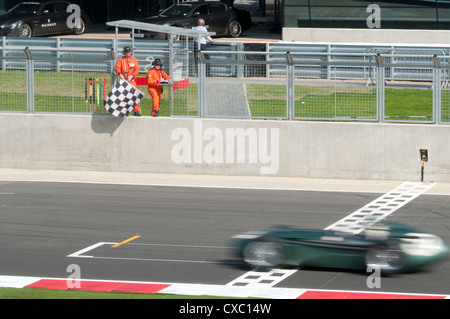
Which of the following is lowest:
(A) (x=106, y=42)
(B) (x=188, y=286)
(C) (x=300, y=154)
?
(B) (x=188, y=286)

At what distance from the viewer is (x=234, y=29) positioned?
38281 mm

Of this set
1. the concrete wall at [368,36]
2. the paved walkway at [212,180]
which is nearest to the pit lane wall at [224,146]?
the paved walkway at [212,180]

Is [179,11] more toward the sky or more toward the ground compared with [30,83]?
more toward the sky

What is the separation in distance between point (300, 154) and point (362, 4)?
1778 centimetres

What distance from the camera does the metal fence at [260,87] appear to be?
1911 centimetres

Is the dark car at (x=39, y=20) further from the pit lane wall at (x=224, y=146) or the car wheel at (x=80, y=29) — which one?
the pit lane wall at (x=224, y=146)

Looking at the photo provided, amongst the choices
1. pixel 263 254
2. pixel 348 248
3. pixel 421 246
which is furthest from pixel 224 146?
pixel 421 246

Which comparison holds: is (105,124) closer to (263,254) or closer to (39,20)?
(263,254)

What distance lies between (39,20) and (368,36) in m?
13.4

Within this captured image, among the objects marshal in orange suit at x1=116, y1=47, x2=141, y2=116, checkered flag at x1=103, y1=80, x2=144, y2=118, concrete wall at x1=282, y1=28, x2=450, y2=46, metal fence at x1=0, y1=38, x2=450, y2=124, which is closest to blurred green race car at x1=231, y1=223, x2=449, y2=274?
metal fence at x1=0, y1=38, x2=450, y2=124

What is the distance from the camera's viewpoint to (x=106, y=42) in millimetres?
32875

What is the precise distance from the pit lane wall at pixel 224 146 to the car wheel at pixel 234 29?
736 inches
